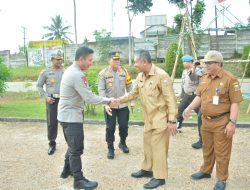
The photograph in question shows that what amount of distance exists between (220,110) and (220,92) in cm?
23

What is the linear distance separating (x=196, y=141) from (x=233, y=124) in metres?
2.85

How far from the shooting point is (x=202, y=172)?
5145 mm

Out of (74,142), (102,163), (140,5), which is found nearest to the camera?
(74,142)

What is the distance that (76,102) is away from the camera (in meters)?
4.86

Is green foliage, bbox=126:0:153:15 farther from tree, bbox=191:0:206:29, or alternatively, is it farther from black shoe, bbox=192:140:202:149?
black shoe, bbox=192:140:202:149

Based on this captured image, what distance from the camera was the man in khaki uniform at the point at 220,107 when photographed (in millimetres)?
4500

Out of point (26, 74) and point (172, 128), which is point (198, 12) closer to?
point (26, 74)

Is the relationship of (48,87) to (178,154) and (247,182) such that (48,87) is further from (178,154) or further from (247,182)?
(247,182)

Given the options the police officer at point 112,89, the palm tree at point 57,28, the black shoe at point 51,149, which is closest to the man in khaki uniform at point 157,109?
the police officer at point 112,89

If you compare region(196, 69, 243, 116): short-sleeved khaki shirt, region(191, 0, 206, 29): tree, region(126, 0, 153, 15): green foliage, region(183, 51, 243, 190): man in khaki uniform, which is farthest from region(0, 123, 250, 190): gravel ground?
region(126, 0, 153, 15): green foliage

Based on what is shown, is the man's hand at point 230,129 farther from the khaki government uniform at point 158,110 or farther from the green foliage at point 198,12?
the green foliage at point 198,12

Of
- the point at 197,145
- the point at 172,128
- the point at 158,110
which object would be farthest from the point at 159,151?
the point at 197,145

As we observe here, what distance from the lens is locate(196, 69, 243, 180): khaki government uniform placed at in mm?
4508

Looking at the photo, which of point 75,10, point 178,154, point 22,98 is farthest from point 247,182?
point 75,10
